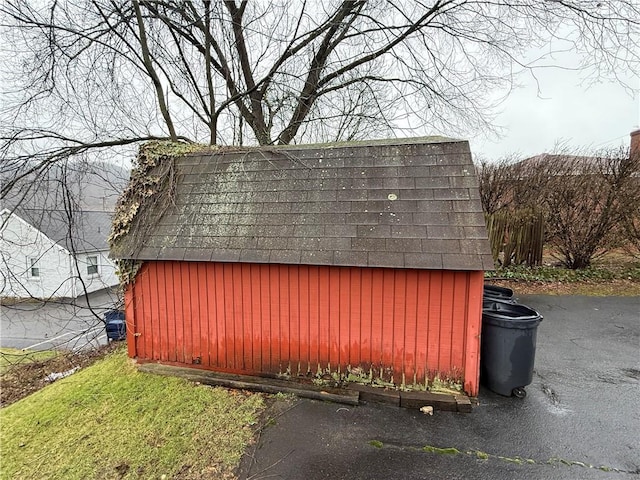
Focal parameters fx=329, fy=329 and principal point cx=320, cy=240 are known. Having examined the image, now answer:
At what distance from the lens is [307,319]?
464 centimetres

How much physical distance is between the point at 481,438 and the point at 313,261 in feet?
9.03

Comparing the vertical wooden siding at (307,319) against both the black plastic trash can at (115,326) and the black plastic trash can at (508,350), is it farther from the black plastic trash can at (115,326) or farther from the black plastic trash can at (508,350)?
the black plastic trash can at (115,326)

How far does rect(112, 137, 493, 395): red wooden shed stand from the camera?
4.23 metres

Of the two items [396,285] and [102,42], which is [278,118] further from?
[396,285]

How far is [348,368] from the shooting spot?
4.57 meters

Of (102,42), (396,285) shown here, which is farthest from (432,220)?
(102,42)

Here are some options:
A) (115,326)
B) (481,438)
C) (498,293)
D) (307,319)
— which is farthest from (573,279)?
(115,326)

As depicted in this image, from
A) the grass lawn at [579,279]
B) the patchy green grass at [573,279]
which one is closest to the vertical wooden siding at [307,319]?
the grass lawn at [579,279]

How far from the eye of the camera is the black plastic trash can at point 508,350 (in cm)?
427

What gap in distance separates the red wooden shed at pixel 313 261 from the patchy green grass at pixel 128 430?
642 mm

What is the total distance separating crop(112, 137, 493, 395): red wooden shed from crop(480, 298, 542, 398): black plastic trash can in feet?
1.49

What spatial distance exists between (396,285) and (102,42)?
921 cm

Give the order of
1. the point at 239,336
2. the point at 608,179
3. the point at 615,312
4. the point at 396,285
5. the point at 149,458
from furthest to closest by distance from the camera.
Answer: the point at 608,179 → the point at 615,312 → the point at 239,336 → the point at 396,285 → the point at 149,458

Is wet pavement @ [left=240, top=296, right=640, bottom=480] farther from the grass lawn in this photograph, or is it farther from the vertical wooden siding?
the grass lawn
